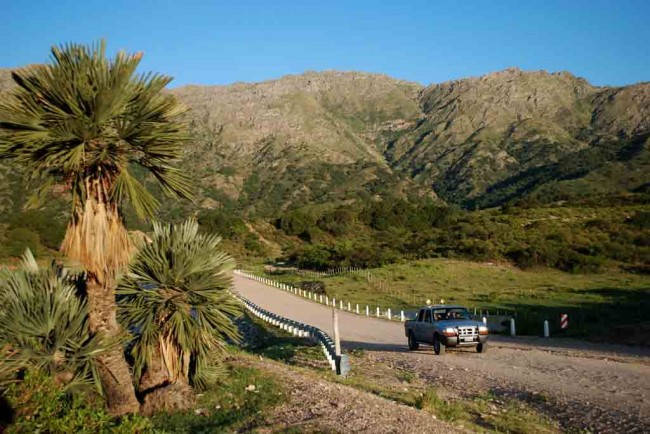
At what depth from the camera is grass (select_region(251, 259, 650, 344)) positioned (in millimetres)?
27047

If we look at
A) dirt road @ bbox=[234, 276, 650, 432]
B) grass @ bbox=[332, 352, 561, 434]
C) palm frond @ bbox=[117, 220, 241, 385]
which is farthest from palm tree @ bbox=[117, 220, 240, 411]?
dirt road @ bbox=[234, 276, 650, 432]

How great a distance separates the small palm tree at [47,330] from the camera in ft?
27.2

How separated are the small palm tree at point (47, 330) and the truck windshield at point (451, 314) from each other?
42.4ft

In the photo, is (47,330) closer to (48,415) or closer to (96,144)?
(48,415)

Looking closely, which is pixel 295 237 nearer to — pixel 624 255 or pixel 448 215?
pixel 448 215

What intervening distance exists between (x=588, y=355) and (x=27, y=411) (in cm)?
1575

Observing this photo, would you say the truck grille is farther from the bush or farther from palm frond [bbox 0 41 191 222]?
the bush

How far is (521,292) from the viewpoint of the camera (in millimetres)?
42875

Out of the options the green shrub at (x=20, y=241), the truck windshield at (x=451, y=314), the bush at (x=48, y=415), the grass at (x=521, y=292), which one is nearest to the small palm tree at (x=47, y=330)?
the bush at (x=48, y=415)

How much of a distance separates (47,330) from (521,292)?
38802 mm

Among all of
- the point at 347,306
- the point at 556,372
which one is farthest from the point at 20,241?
the point at 556,372

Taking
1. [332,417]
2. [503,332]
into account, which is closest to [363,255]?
[503,332]

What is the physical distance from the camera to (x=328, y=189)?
19225 centimetres

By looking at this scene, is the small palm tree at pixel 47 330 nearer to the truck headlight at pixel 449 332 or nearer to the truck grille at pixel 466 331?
the truck headlight at pixel 449 332
